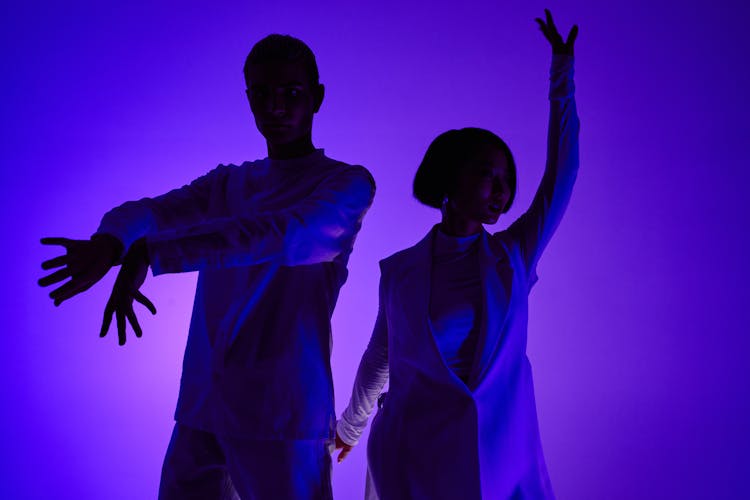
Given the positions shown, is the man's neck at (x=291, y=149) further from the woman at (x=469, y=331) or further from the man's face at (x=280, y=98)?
the woman at (x=469, y=331)

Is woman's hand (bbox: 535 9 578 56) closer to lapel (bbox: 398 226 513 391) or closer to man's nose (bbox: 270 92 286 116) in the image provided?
lapel (bbox: 398 226 513 391)

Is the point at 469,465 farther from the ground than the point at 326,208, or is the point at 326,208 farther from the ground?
the point at 326,208

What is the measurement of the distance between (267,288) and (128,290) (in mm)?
260

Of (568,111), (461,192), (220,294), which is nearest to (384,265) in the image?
(461,192)

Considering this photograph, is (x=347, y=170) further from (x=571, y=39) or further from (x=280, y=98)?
(x=571, y=39)

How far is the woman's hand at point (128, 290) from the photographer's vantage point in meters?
0.87

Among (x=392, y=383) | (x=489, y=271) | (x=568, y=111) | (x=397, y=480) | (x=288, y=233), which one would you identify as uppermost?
(x=568, y=111)

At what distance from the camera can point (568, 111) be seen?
117cm

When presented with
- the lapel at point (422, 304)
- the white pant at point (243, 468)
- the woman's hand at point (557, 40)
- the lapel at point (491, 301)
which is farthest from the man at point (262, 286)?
the woman's hand at point (557, 40)

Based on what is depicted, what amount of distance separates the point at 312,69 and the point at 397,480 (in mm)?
720

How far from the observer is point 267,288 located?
109 cm

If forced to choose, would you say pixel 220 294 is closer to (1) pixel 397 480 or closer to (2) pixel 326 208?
(2) pixel 326 208

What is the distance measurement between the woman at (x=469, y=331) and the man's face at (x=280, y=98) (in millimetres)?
262

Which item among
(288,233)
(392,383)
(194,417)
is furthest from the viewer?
(392,383)
